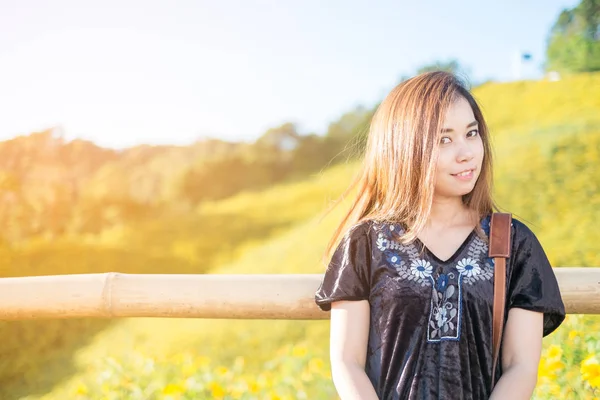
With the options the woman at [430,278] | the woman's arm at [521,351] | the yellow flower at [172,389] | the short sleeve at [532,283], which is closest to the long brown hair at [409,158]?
the woman at [430,278]

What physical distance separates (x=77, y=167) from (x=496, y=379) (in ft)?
18.6

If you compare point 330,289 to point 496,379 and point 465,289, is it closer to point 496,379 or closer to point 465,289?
point 465,289

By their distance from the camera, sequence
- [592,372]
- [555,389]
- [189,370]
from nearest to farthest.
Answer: [592,372]
[555,389]
[189,370]

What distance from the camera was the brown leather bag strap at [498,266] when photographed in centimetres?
153

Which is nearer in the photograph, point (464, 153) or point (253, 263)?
point (464, 153)

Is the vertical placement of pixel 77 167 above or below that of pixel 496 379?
below

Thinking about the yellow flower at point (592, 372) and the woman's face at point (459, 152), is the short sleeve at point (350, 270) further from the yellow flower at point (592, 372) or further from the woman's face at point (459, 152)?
the yellow flower at point (592, 372)

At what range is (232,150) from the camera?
788cm

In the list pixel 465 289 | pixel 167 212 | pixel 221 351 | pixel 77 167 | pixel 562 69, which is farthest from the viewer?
pixel 562 69

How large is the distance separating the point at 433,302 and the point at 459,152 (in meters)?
0.38

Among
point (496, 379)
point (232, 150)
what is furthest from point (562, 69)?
point (496, 379)

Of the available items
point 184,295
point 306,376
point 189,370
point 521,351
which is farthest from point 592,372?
point 189,370

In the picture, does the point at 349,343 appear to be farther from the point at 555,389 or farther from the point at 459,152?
the point at 555,389

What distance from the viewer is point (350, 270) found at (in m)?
1.60
